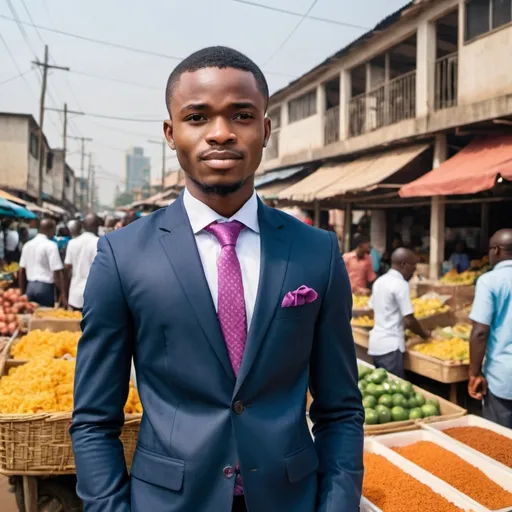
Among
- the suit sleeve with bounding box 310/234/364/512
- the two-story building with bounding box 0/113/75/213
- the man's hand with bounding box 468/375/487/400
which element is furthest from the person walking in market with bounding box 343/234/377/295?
the two-story building with bounding box 0/113/75/213

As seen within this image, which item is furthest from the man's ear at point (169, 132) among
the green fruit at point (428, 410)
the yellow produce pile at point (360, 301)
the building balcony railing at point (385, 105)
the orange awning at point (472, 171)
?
the building balcony railing at point (385, 105)

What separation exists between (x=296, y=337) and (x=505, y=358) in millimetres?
3081

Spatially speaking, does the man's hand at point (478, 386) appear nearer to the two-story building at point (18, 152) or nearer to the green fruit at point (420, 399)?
the green fruit at point (420, 399)

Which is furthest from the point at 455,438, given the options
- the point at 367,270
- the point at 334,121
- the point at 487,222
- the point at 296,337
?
the point at 334,121

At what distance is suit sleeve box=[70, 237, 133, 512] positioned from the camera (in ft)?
4.46

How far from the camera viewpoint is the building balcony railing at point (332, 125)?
1595 centimetres

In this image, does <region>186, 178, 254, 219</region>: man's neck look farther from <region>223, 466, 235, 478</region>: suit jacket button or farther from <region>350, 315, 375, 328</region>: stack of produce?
<region>350, 315, 375, 328</region>: stack of produce

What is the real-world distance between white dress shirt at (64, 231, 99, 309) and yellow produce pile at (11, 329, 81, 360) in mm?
2233

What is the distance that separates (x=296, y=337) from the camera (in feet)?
4.66

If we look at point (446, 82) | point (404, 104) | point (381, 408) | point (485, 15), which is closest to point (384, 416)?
point (381, 408)

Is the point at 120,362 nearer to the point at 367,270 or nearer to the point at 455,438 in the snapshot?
the point at 455,438

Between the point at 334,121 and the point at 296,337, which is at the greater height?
the point at 334,121

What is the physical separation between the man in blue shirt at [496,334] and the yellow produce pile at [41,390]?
8.40ft

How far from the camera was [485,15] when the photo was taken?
9.56 metres
